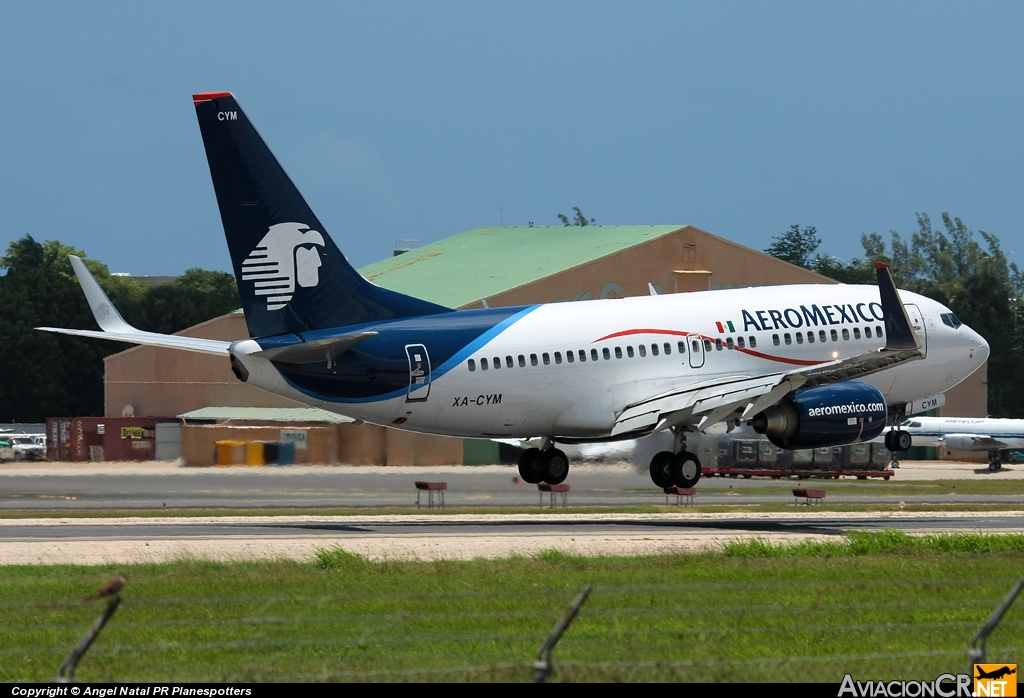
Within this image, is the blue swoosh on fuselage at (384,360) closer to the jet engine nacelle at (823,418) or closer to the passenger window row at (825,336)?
the jet engine nacelle at (823,418)

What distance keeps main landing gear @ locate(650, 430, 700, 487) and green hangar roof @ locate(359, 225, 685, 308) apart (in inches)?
1449

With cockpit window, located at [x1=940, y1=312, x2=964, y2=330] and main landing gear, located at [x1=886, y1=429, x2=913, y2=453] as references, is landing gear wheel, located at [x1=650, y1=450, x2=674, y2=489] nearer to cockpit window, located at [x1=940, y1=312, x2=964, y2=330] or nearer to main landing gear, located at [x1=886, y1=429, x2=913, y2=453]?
main landing gear, located at [x1=886, y1=429, x2=913, y2=453]

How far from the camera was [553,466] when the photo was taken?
39625mm

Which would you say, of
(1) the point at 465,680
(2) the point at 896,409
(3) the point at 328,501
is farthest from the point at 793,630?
(3) the point at 328,501

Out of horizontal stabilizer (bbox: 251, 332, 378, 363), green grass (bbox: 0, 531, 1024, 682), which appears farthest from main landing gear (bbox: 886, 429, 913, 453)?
horizontal stabilizer (bbox: 251, 332, 378, 363)

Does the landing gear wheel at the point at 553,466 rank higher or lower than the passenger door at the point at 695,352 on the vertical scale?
lower

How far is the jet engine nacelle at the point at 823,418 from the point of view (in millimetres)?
36406

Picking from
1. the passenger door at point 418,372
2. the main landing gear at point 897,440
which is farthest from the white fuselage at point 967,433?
the passenger door at point 418,372

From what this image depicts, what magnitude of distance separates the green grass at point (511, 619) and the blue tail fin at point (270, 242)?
9.38 metres

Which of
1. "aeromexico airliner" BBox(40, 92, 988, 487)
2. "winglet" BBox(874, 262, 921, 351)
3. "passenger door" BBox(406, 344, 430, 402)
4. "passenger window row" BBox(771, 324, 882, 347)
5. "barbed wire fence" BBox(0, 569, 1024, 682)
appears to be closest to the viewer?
"barbed wire fence" BBox(0, 569, 1024, 682)

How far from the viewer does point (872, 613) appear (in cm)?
1909

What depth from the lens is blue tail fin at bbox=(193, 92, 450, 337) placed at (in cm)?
3297

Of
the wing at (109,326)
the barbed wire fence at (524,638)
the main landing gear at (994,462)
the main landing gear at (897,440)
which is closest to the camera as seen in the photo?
the barbed wire fence at (524,638)

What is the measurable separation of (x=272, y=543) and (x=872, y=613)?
15155 mm
